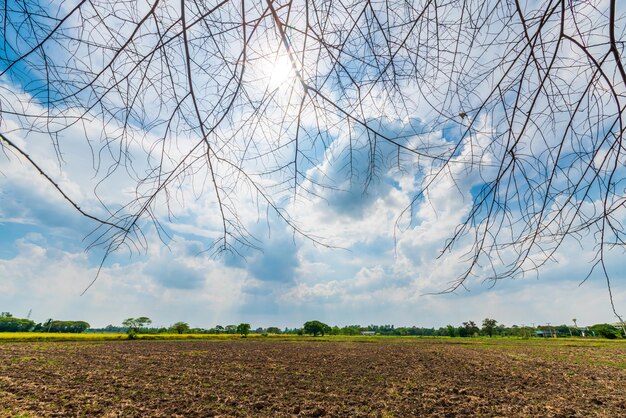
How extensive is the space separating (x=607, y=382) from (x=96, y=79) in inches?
721

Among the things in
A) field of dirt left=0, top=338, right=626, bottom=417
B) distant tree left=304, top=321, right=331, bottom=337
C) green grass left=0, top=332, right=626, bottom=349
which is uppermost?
distant tree left=304, top=321, right=331, bottom=337

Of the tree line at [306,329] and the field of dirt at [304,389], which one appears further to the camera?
the tree line at [306,329]

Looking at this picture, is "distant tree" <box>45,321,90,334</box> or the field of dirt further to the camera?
"distant tree" <box>45,321,90,334</box>

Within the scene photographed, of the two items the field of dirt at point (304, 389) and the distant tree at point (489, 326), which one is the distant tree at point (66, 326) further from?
the distant tree at point (489, 326)

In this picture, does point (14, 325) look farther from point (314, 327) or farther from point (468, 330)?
point (468, 330)

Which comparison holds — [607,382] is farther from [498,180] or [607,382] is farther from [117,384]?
[117,384]

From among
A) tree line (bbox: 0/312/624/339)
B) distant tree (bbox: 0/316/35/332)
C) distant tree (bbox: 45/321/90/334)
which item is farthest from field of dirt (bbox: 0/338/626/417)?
distant tree (bbox: 0/316/35/332)

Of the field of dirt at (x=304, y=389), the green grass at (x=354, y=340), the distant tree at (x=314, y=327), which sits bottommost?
the field of dirt at (x=304, y=389)

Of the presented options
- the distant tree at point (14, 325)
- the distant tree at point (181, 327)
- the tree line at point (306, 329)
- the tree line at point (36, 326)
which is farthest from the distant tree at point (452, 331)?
the distant tree at point (14, 325)

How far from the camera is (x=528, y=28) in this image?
1402mm

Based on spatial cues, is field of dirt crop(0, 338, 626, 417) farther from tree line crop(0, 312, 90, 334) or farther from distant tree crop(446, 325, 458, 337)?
tree line crop(0, 312, 90, 334)

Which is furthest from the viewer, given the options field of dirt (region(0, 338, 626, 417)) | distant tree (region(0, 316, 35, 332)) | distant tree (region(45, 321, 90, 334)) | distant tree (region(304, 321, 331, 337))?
distant tree (region(0, 316, 35, 332))

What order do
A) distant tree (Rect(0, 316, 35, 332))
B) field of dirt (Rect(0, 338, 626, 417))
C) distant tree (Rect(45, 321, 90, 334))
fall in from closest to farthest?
field of dirt (Rect(0, 338, 626, 417))
distant tree (Rect(45, 321, 90, 334))
distant tree (Rect(0, 316, 35, 332))

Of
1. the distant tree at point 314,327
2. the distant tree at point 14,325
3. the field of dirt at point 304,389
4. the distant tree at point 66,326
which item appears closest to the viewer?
the field of dirt at point 304,389
